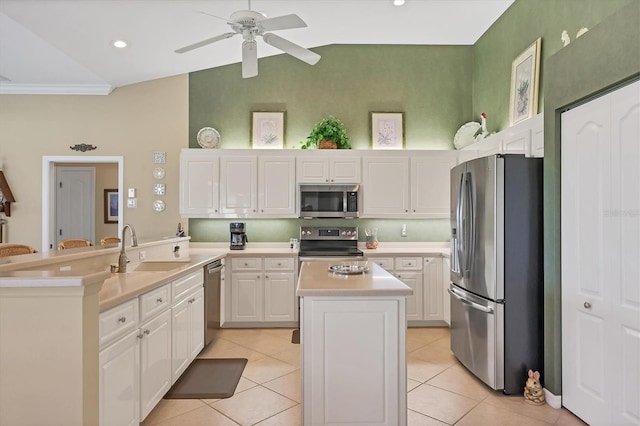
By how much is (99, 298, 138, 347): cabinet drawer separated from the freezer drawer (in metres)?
→ 2.51

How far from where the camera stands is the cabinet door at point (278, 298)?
14.8ft

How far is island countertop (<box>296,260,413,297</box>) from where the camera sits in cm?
213

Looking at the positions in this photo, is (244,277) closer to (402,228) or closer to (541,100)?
(402,228)

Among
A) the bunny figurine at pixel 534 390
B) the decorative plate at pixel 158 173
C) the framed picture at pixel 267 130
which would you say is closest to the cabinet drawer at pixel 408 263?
the bunny figurine at pixel 534 390

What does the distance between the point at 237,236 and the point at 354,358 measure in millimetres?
3054

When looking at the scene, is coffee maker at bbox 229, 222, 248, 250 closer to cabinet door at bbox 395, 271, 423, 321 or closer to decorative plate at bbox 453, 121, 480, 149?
cabinet door at bbox 395, 271, 423, 321

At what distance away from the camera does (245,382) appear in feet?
10.0

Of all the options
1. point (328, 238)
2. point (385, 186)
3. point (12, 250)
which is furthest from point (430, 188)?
point (12, 250)

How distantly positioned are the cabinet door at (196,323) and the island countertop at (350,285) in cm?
120

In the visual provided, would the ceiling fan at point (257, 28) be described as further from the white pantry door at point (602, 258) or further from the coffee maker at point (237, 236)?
the coffee maker at point (237, 236)

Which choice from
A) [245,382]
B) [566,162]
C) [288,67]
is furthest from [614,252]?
[288,67]

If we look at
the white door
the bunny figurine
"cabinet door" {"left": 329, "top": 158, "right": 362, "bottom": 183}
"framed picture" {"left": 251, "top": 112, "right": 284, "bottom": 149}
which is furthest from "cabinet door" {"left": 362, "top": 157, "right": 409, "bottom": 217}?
the white door

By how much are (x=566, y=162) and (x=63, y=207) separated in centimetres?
768

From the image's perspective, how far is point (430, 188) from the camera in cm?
489
